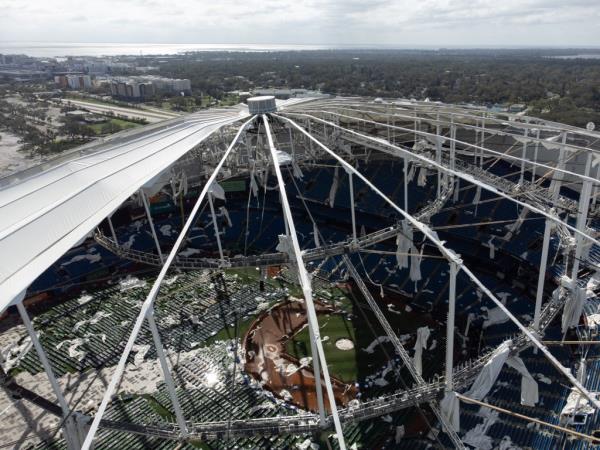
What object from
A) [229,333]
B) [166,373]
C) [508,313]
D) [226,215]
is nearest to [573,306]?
[508,313]

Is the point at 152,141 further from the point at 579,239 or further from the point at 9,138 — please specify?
the point at 9,138

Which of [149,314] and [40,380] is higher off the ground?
[149,314]

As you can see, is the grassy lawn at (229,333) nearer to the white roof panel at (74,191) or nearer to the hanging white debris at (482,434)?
the white roof panel at (74,191)

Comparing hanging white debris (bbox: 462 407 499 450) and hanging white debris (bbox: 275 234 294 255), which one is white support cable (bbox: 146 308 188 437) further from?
hanging white debris (bbox: 462 407 499 450)

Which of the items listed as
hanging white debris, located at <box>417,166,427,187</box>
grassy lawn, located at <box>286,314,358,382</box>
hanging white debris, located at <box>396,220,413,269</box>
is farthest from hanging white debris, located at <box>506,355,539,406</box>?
hanging white debris, located at <box>417,166,427,187</box>

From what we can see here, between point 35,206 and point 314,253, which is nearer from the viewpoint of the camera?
point 35,206

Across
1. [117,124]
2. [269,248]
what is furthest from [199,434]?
[117,124]
